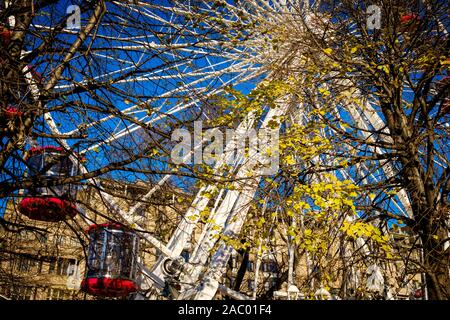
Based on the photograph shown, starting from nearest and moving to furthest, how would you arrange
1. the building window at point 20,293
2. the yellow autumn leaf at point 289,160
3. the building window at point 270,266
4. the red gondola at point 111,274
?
the yellow autumn leaf at point 289,160, the red gondola at point 111,274, the building window at point 20,293, the building window at point 270,266

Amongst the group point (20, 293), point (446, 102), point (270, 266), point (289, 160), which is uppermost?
point (446, 102)

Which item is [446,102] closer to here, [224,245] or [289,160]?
[289,160]

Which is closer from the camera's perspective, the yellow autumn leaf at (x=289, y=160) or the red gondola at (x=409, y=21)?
the yellow autumn leaf at (x=289, y=160)

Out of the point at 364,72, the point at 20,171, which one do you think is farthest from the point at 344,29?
the point at 20,171

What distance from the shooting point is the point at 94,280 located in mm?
7656

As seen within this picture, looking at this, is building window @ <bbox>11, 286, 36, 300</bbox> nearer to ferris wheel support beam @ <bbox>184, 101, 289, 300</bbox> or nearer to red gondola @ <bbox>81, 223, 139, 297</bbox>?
red gondola @ <bbox>81, 223, 139, 297</bbox>

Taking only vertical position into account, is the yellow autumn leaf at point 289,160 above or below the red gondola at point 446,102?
below

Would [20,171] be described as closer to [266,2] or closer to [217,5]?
[217,5]

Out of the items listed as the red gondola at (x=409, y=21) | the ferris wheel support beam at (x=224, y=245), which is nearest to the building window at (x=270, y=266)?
the ferris wheel support beam at (x=224, y=245)

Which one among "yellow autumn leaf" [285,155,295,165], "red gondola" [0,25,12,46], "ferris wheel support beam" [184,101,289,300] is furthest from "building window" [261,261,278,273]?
"red gondola" [0,25,12,46]

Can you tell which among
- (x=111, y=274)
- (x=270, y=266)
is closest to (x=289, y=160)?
(x=111, y=274)

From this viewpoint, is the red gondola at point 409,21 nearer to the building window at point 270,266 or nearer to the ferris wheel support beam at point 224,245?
the ferris wheel support beam at point 224,245

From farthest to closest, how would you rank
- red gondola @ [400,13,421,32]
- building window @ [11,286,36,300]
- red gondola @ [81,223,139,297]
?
building window @ [11,286,36,300] → red gondola @ [81,223,139,297] → red gondola @ [400,13,421,32]

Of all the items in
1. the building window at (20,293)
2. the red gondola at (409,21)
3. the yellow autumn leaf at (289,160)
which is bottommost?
the building window at (20,293)
